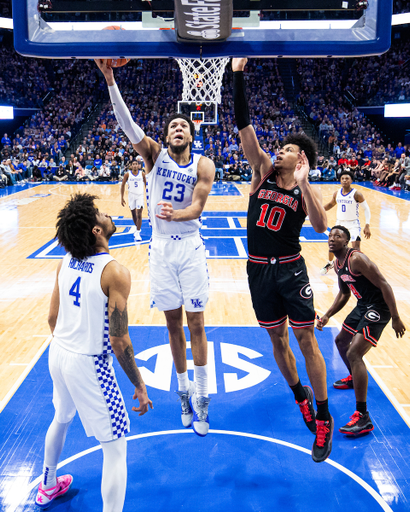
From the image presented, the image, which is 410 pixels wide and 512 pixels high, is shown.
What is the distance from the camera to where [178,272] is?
4.02 meters

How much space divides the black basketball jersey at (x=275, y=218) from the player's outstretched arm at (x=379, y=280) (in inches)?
40.5

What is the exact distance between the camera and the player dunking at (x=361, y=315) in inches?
166

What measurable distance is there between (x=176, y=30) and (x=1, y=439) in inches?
135

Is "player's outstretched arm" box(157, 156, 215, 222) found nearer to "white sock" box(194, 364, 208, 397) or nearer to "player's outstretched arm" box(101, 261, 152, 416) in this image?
"player's outstretched arm" box(101, 261, 152, 416)

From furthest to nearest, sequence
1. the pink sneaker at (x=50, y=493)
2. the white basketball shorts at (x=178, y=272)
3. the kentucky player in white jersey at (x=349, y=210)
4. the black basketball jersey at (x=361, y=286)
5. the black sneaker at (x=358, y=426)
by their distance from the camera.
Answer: the kentucky player in white jersey at (x=349, y=210), the black basketball jersey at (x=361, y=286), the black sneaker at (x=358, y=426), the white basketball shorts at (x=178, y=272), the pink sneaker at (x=50, y=493)

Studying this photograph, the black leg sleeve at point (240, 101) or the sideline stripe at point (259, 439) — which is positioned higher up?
the black leg sleeve at point (240, 101)

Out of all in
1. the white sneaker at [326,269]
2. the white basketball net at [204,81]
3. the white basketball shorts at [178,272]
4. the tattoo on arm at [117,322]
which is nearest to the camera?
the tattoo on arm at [117,322]

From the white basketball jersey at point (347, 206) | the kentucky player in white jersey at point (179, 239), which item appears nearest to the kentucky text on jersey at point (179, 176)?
the kentucky player in white jersey at point (179, 239)

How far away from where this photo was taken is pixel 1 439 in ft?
13.3

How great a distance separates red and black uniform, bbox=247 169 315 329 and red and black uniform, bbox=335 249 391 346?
1.03m

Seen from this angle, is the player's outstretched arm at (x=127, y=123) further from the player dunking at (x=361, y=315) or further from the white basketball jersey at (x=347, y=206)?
the white basketball jersey at (x=347, y=206)

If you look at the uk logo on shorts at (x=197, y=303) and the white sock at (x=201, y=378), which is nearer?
the uk logo on shorts at (x=197, y=303)

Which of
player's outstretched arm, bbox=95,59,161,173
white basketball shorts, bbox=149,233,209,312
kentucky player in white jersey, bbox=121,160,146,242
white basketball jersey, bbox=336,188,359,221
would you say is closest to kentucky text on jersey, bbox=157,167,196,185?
player's outstretched arm, bbox=95,59,161,173

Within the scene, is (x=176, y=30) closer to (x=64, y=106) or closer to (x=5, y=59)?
(x=64, y=106)
